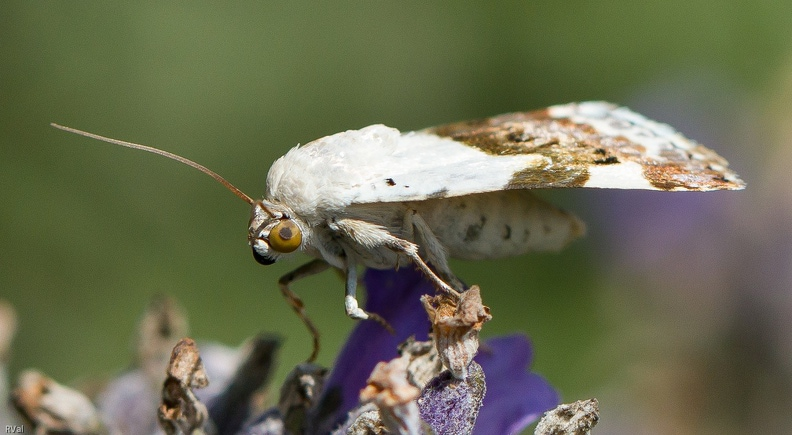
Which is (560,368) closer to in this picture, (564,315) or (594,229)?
(564,315)

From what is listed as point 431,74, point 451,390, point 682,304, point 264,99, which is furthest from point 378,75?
point 451,390

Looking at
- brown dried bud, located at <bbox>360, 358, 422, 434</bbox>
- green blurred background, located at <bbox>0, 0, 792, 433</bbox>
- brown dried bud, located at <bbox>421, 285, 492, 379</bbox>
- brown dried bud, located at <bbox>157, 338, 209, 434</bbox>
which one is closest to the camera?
brown dried bud, located at <bbox>360, 358, 422, 434</bbox>

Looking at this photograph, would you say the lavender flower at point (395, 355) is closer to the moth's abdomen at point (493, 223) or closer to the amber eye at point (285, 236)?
the moth's abdomen at point (493, 223)

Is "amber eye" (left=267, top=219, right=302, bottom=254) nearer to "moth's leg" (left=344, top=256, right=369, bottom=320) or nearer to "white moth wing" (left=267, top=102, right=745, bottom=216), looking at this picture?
"white moth wing" (left=267, top=102, right=745, bottom=216)

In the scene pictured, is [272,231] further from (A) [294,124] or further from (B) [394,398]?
(A) [294,124]

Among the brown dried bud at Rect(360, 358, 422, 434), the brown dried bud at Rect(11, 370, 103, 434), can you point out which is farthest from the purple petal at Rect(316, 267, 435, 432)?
the brown dried bud at Rect(11, 370, 103, 434)

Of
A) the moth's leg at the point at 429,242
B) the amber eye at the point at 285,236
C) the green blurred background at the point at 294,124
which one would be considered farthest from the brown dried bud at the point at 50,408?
the green blurred background at the point at 294,124
